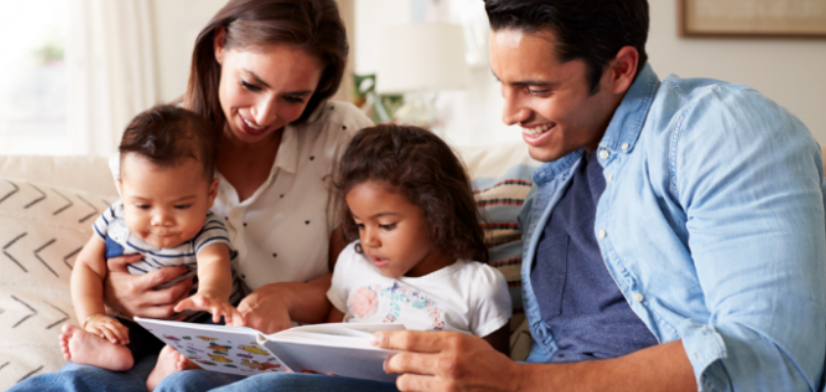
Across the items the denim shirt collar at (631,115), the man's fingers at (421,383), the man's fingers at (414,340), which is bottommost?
the man's fingers at (421,383)

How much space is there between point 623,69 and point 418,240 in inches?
22.0

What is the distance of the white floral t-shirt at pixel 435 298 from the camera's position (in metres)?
1.39

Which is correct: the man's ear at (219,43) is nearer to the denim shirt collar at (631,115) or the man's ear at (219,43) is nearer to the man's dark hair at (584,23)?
the man's dark hair at (584,23)

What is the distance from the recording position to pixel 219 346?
112 cm

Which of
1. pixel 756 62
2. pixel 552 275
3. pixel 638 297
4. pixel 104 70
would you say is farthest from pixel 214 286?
pixel 756 62

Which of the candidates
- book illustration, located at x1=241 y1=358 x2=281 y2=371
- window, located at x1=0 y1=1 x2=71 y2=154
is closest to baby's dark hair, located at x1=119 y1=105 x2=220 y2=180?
book illustration, located at x1=241 y1=358 x2=281 y2=371

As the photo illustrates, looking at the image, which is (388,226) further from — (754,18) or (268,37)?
(754,18)

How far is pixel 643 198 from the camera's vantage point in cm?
113

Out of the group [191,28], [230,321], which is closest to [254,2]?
[230,321]

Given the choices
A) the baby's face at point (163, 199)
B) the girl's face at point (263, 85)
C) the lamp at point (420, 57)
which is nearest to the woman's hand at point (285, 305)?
the baby's face at point (163, 199)

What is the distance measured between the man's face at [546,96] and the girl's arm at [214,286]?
66 cm

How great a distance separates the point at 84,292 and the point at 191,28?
8.64 ft

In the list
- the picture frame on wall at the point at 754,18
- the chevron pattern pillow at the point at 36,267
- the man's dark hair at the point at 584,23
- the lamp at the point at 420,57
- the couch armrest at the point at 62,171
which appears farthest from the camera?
the lamp at the point at 420,57

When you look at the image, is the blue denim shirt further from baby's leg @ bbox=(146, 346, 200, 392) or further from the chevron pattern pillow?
the chevron pattern pillow
